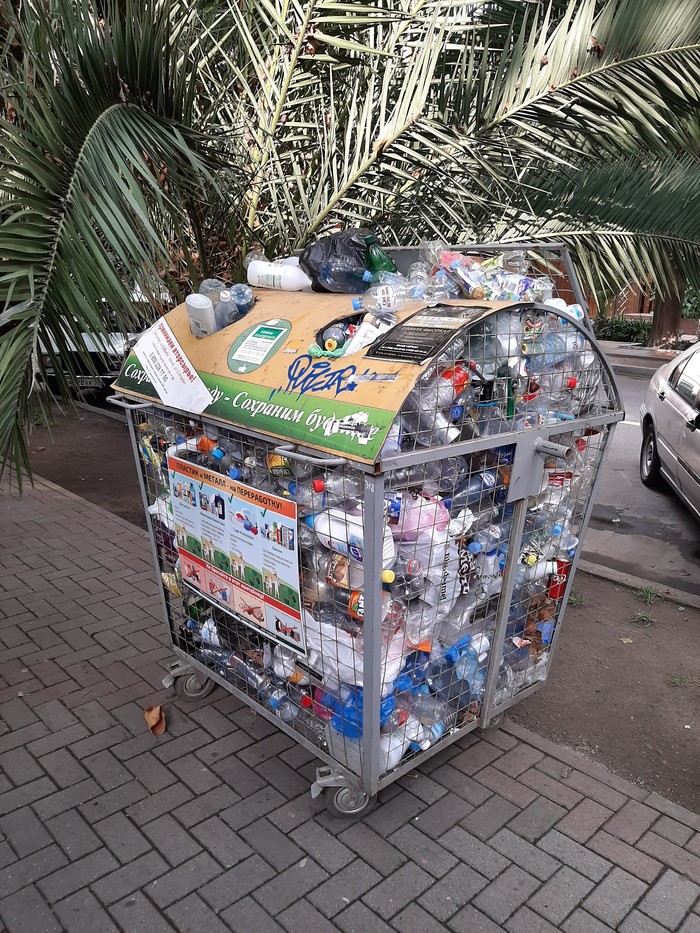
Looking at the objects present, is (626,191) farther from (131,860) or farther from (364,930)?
(131,860)

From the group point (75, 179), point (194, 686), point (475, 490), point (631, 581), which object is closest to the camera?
point (475, 490)

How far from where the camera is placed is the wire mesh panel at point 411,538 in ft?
7.34

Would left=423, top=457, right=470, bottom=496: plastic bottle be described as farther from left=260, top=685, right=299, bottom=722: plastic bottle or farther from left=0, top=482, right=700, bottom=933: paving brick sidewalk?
left=0, top=482, right=700, bottom=933: paving brick sidewalk

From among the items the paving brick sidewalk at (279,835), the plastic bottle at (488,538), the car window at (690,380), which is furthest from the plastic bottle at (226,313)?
the car window at (690,380)

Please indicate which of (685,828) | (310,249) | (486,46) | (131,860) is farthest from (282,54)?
(685,828)

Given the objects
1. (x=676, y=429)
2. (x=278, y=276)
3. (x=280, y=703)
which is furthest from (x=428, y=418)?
(x=676, y=429)

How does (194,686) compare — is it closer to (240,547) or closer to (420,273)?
(240,547)

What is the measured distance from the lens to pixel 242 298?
290 cm

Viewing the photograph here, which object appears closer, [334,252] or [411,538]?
[411,538]

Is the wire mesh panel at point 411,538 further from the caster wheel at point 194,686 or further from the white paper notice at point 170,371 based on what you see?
the caster wheel at point 194,686

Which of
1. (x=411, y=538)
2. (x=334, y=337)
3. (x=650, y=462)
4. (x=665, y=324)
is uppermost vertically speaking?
(x=334, y=337)

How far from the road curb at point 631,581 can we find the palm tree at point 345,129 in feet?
6.39

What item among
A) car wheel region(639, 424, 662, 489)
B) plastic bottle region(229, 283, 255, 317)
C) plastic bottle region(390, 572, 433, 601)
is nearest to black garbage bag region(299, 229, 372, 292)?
plastic bottle region(229, 283, 255, 317)

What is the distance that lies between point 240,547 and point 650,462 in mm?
5481
